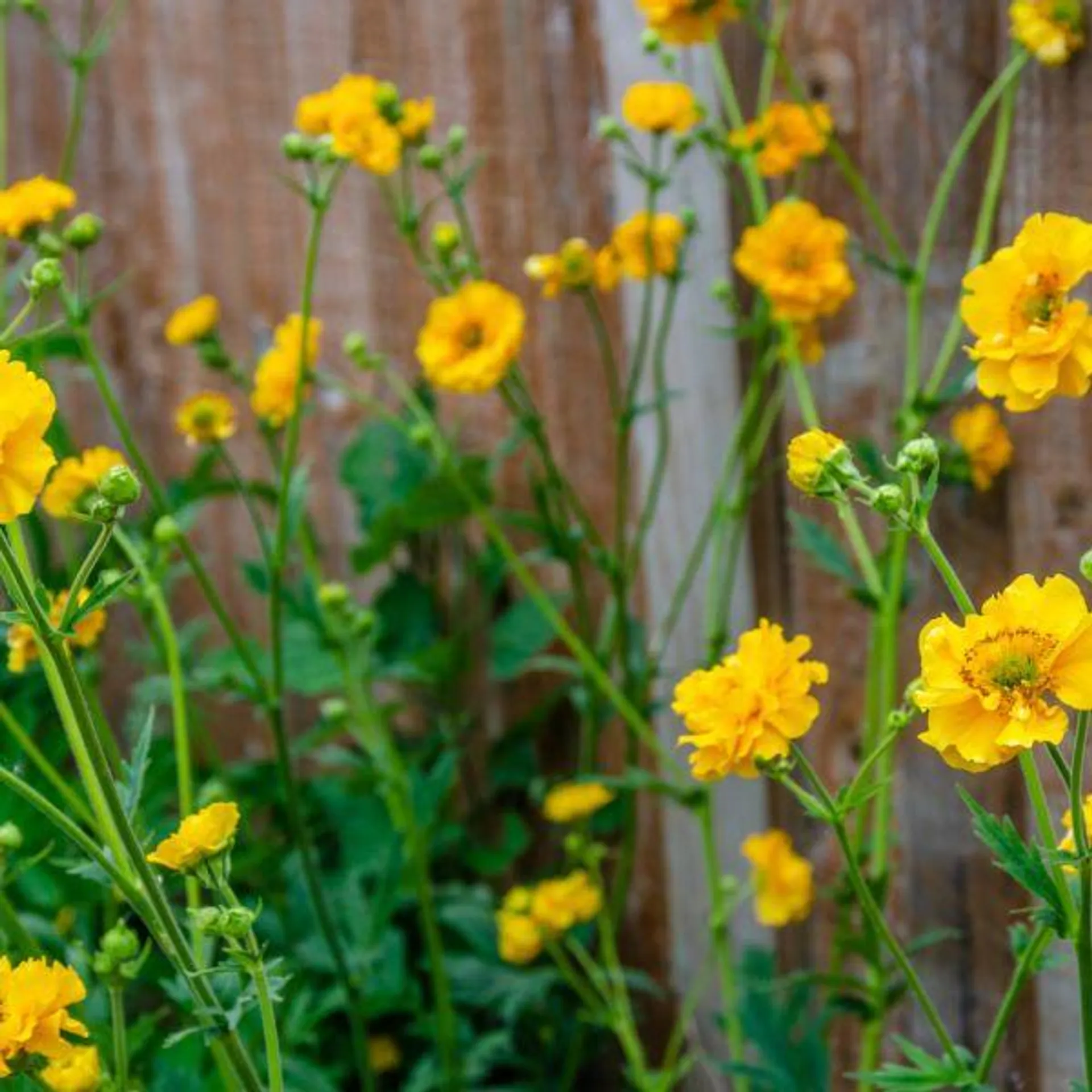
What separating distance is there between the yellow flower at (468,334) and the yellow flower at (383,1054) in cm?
77

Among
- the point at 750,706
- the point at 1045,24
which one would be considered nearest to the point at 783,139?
the point at 1045,24

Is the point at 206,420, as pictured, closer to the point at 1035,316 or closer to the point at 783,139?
the point at 783,139

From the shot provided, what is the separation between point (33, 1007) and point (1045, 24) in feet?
3.28

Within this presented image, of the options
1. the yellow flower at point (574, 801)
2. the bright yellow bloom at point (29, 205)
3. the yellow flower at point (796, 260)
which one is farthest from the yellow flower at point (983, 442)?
the bright yellow bloom at point (29, 205)

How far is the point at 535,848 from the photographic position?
6.54 feet

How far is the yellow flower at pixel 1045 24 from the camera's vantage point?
1290 mm

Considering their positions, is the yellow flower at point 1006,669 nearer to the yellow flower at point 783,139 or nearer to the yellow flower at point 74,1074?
the yellow flower at point 74,1074

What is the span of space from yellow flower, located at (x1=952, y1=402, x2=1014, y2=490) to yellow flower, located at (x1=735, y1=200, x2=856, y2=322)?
148mm

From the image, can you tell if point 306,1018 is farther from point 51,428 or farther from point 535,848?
point 51,428

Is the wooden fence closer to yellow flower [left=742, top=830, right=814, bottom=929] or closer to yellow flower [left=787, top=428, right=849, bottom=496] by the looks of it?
yellow flower [left=742, top=830, right=814, bottom=929]

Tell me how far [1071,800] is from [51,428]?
142 cm

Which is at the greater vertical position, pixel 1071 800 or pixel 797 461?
pixel 797 461

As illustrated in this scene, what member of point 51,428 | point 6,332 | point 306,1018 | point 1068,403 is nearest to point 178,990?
point 306,1018

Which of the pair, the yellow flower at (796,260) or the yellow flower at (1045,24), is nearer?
the yellow flower at (1045,24)
